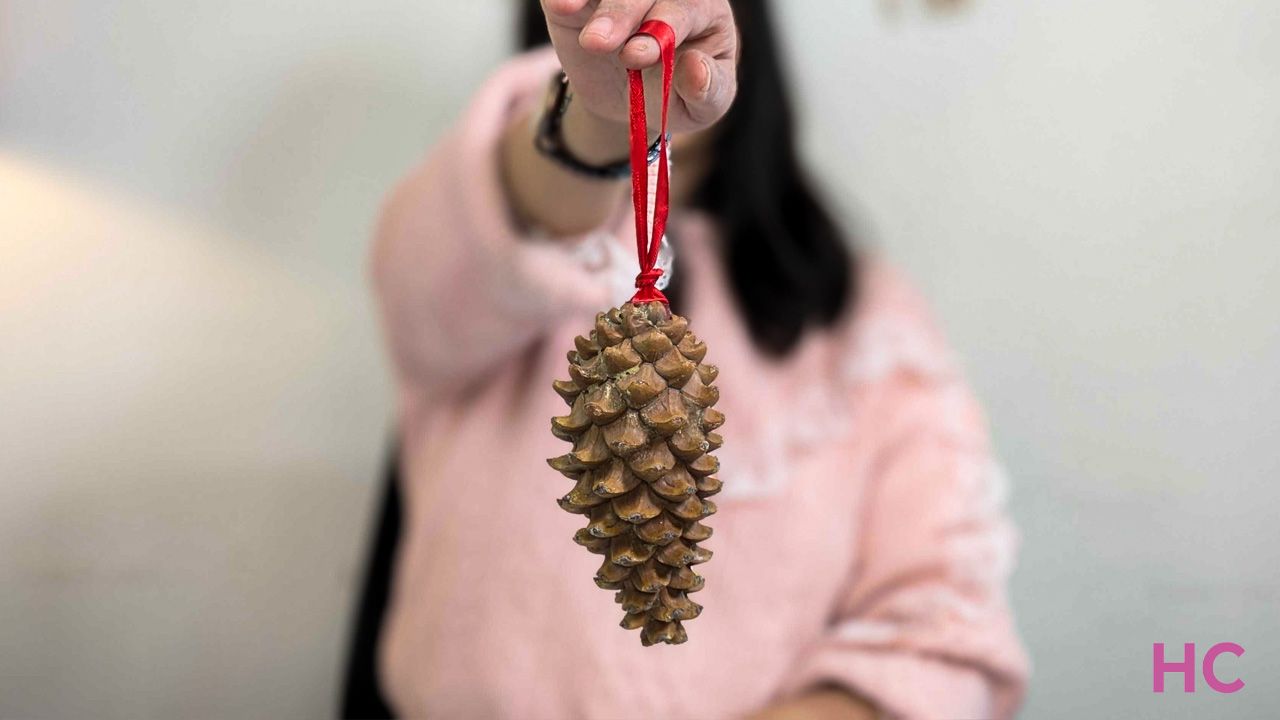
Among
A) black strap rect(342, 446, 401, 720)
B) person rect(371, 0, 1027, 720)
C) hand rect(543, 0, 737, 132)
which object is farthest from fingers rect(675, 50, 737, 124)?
black strap rect(342, 446, 401, 720)

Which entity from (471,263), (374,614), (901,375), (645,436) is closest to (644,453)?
(645,436)

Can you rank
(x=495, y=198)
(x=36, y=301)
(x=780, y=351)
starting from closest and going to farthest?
(x=36, y=301) → (x=495, y=198) → (x=780, y=351)

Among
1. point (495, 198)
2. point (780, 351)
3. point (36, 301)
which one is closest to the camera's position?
point (36, 301)

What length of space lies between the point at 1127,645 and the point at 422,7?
0.79 meters

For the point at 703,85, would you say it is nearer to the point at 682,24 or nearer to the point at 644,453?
the point at 682,24

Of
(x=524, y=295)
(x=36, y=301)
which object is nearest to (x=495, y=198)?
(x=524, y=295)

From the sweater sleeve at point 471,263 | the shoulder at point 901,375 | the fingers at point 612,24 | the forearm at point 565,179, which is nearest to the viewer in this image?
the fingers at point 612,24

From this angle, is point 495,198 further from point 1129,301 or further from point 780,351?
point 1129,301

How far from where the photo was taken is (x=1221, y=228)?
603 millimetres

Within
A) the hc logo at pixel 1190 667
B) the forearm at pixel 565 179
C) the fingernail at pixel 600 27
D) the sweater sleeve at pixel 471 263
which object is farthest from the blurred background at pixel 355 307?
the fingernail at pixel 600 27

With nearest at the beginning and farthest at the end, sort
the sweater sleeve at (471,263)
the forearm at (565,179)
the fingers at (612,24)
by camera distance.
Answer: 1. the fingers at (612,24)
2. the forearm at (565,179)
3. the sweater sleeve at (471,263)

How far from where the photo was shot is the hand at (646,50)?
0.38 meters

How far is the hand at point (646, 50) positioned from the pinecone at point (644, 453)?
0.09m

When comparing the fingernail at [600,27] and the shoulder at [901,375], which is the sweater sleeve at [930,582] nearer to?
the shoulder at [901,375]
